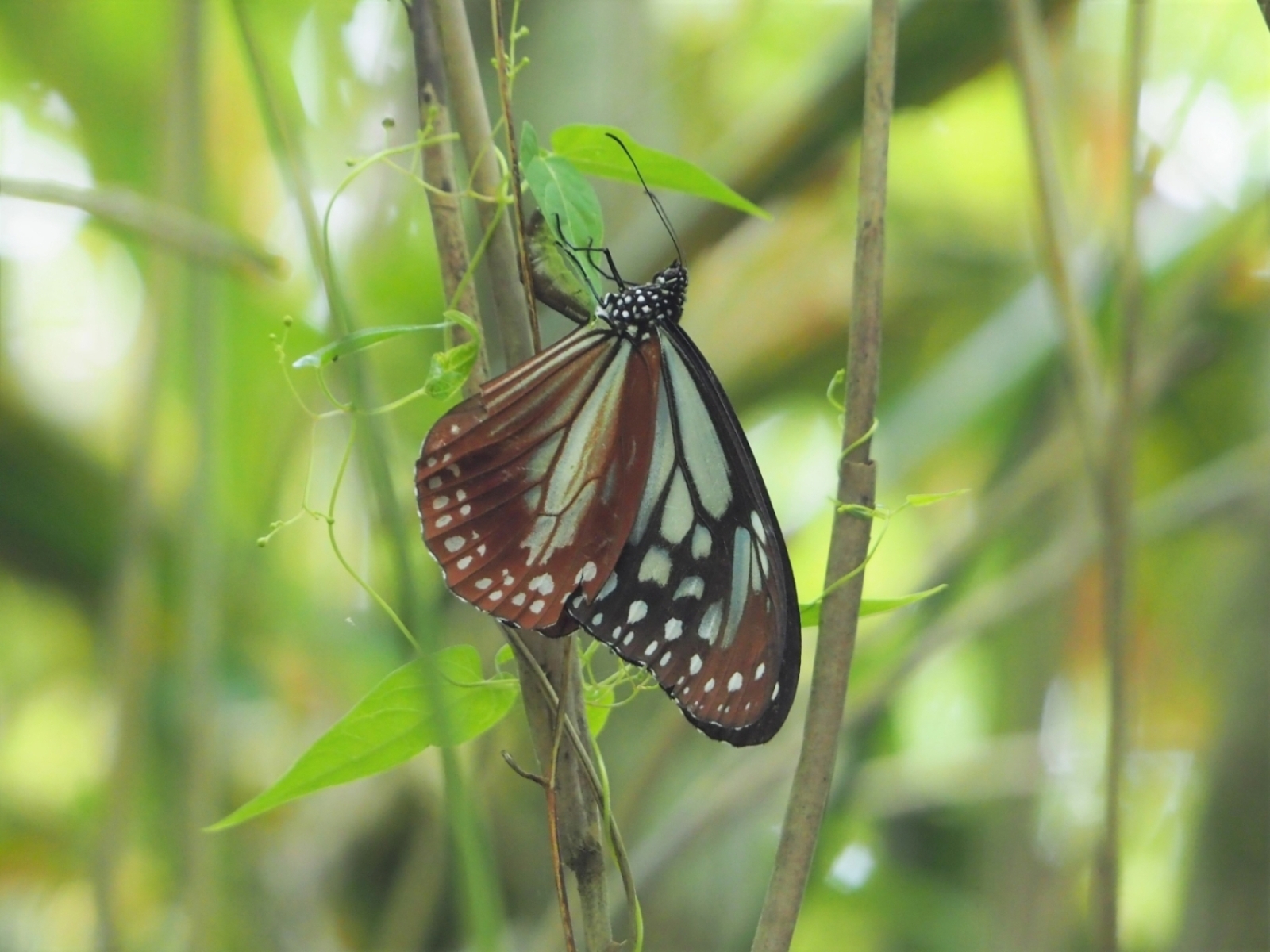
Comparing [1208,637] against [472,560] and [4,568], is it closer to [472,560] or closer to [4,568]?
[472,560]

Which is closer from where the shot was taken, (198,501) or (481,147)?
(481,147)

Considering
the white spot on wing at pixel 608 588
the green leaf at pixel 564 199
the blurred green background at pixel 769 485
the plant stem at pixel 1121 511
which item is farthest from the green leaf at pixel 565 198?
the blurred green background at pixel 769 485

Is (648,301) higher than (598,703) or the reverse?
higher

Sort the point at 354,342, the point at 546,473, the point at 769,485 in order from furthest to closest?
1. the point at 769,485
2. the point at 546,473
3. the point at 354,342

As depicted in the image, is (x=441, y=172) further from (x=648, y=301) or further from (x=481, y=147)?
(x=648, y=301)

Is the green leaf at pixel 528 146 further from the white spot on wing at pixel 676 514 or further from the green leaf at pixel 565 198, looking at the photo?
the white spot on wing at pixel 676 514

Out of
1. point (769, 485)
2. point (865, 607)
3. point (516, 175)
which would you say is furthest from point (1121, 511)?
point (769, 485)
